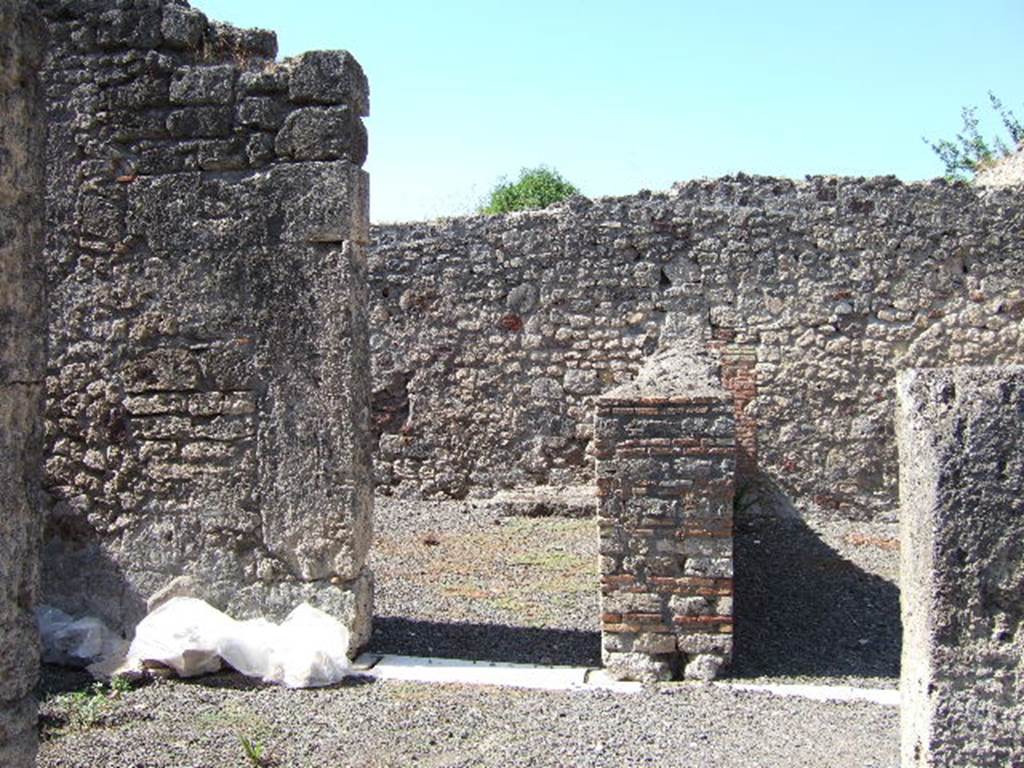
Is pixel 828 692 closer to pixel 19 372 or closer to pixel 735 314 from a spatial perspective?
pixel 19 372

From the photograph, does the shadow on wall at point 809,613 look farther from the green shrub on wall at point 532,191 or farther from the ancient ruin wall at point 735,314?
the green shrub on wall at point 532,191

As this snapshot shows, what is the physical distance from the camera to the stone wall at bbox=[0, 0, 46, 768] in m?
2.28

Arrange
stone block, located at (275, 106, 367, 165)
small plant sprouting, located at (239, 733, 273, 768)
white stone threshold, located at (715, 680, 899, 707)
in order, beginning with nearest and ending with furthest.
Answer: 1. small plant sprouting, located at (239, 733, 273, 768)
2. white stone threshold, located at (715, 680, 899, 707)
3. stone block, located at (275, 106, 367, 165)

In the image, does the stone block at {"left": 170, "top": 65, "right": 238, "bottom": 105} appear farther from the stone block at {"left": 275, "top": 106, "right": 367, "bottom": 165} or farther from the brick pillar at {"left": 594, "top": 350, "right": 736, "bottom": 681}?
the brick pillar at {"left": 594, "top": 350, "right": 736, "bottom": 681}

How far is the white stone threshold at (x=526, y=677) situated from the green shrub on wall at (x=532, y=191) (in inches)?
710

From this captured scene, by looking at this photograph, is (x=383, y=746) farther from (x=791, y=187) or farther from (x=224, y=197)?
(x=791, y=187)

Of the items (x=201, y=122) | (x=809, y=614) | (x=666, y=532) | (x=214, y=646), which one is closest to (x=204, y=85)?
(x=201, y=122)

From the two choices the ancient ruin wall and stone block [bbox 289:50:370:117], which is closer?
stone block [bbox 289:50:370:117]

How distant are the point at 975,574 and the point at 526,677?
3143 millimetres

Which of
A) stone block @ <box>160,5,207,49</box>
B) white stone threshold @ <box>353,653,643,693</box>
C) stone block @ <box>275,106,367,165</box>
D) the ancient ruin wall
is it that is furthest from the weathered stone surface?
the ancient ruin wall

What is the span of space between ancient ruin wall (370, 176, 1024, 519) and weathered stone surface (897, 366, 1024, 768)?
23.7ft

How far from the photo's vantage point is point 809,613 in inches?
264

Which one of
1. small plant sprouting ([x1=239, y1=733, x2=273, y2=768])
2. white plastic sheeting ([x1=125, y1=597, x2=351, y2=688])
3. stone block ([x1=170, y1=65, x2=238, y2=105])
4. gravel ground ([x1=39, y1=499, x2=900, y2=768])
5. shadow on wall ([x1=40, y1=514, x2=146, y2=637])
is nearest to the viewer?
small plant sprouting ([x1=239, y1=733, x2=273, y2=768])

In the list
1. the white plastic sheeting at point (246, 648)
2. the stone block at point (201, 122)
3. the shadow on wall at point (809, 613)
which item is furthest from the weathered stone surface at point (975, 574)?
the stone block at point (201, 122)
